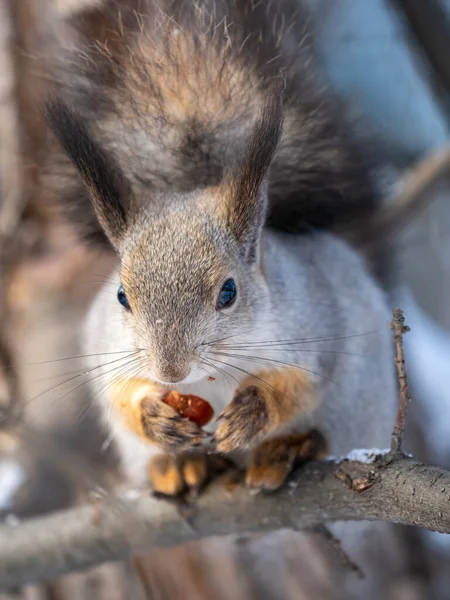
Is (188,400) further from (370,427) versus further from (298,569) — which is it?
(298,569)

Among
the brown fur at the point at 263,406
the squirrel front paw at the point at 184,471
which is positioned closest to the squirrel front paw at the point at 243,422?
the brown fur at the point at 263,406

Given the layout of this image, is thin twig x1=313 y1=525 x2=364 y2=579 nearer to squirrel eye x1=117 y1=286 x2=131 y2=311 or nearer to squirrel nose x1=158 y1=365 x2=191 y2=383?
squirrel nose x1=158 y1=365 x2=191 y2=383

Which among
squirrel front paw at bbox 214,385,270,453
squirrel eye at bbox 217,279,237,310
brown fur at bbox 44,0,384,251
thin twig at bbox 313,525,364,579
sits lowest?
thin twig at bbox 313,525,364,579

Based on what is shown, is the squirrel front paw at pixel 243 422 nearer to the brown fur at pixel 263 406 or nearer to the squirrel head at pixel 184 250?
the brown fur at pixel 263 406

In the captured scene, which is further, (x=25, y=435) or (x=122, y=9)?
(x=25, y=435)

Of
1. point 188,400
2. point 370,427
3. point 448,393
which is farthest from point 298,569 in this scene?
point 188,400

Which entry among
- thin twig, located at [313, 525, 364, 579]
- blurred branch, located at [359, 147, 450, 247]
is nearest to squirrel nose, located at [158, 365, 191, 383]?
thin twig, located at [313, 525, 364, 579]
